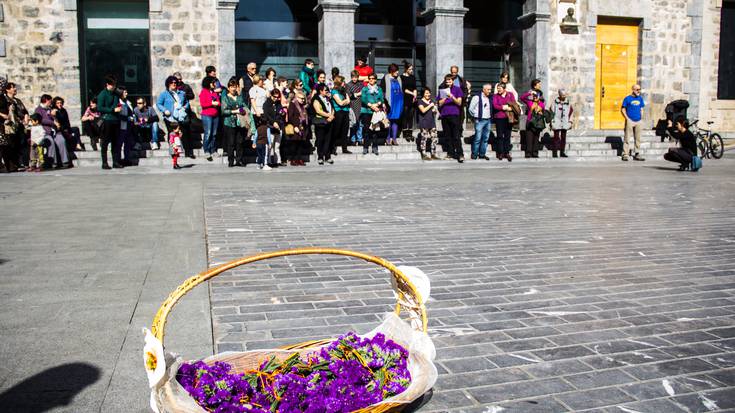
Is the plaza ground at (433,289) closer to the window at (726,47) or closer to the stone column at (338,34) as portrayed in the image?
the stone column at (338,34)

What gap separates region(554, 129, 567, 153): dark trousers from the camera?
1881 cm

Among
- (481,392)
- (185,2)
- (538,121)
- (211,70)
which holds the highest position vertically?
(185,2)

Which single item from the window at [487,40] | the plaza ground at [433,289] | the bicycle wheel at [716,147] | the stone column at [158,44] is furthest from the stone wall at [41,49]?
the bicycle wheel at [716,147]

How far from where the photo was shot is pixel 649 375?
3.28 metres

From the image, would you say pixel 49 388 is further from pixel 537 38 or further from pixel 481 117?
pixel 537 38

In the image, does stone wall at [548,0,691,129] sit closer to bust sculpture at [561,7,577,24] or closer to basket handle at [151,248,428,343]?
bust sculpture at [561,7,577,24]

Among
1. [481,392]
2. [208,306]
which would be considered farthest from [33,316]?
[481,392]

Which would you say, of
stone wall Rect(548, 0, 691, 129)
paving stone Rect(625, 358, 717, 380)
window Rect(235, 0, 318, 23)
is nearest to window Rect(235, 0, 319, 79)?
window Rect(235, 0, 318, 23)

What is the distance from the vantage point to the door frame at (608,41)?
21.7 meters

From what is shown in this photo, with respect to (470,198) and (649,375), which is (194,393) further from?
(470,198)

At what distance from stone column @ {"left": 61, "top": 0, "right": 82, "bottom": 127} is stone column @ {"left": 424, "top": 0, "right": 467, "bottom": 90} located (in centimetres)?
932

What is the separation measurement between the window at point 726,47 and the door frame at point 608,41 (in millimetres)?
3414

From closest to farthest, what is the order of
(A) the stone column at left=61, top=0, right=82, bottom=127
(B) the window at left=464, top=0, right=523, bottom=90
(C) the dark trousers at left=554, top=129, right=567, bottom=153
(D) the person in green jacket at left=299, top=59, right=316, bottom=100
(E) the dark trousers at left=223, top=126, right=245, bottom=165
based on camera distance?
(E) the dark trousers at left=223, top=126, right=245, bottom=165
(D) the person in green jacket at left=299, top=59, right=316, bottom=100
(A) the stone column at left=61, top=0, right=82, bottom=127
(C) the dark trousers at left=554, top=129, right=567, bottom=153
(B) the window at left=464, top=0, right=523, bottom=90

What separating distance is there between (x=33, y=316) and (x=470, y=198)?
23.0 ft
